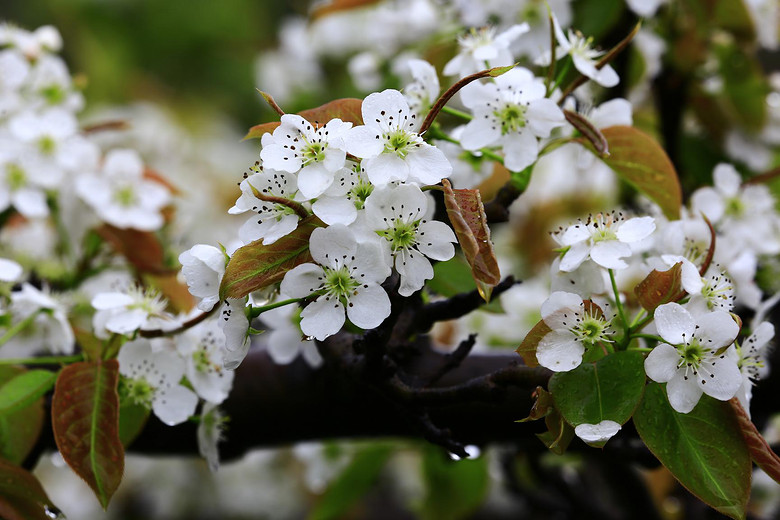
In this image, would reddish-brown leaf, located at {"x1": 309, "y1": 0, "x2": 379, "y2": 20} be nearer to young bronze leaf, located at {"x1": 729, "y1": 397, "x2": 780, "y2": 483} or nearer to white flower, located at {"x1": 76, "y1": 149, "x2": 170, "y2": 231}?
white flower, located at {"x1": 76, "y1": 149, "x2": 170, "y2": 231}

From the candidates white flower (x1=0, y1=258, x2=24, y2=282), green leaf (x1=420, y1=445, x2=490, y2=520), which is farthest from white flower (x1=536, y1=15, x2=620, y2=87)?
green leaf (x1=420, y1=445, x2=490, y2=520)

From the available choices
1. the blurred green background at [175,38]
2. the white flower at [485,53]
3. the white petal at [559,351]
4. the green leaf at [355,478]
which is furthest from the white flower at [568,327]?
the blurred green background at [175,38]

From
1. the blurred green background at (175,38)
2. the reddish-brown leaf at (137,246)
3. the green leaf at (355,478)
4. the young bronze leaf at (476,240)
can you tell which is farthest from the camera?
the blurred green background at (175,38)

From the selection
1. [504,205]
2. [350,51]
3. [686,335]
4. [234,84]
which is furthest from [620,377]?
[234,84]

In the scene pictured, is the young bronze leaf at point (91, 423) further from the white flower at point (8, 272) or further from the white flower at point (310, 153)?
the white flower at point (310, 153)

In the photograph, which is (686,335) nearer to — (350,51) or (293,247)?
(293,247)

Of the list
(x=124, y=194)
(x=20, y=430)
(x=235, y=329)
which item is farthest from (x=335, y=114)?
(x=124, y=194)
